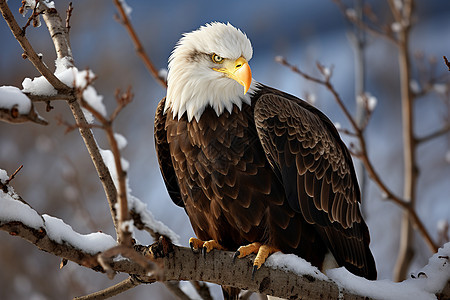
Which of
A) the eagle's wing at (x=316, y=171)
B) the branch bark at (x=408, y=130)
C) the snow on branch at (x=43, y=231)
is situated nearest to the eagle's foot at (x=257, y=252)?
the eagle's wing at (x=316, y=171)

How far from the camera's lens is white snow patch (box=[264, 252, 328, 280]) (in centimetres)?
251

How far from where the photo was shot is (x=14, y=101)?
68.2 inches

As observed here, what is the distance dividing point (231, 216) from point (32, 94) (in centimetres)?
130

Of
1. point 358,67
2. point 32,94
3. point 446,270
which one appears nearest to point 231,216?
point 446,270

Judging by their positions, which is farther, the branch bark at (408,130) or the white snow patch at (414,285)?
the branch bark at (408,130)

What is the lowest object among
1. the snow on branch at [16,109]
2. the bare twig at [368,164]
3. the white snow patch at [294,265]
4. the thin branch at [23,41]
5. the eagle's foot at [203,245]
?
the white snow patch at [294,265]

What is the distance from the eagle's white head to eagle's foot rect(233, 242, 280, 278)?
75 cm

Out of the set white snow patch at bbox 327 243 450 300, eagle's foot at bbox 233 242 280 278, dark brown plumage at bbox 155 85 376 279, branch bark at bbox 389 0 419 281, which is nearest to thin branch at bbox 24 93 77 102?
dark brown plumage at bbox 155 85 376 279

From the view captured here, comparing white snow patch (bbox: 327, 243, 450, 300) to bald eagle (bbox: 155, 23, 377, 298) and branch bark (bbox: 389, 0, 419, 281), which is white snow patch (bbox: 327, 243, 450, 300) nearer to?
bald eagle (bbox: 155, 23, 377, 298)

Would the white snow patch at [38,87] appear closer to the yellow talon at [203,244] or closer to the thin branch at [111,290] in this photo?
the thin branch at [111,290]

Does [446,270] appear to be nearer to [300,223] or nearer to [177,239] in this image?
[300,223]

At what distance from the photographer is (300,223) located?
307 cm

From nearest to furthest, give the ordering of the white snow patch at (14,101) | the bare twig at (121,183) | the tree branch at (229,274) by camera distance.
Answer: the bare twig at (121,183), the white snow patch at (14,101), the tree branch at (229,274)

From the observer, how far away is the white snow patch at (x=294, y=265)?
98.8 inches
